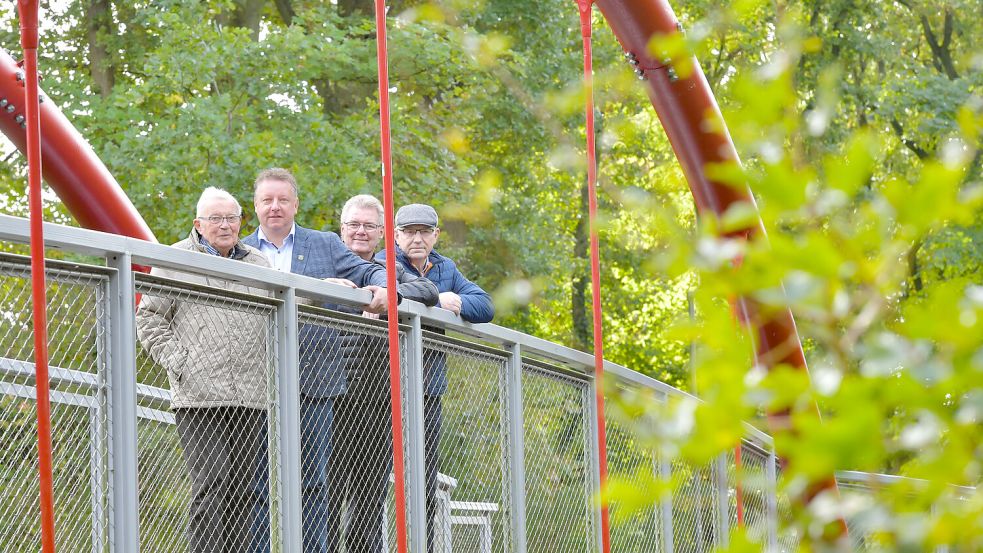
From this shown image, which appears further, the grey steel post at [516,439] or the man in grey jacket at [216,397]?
the grey steel post at [516,439]

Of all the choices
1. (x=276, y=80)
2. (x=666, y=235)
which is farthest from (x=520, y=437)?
(x=276, y=80)

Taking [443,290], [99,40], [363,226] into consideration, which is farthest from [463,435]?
[99,40]

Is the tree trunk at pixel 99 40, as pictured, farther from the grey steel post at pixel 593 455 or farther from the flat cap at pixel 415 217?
the flat cap at pixel 415 217

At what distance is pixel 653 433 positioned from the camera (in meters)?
1.11

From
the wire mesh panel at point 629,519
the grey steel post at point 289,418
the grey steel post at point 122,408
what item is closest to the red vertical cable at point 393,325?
the grey steel post at point 289,418

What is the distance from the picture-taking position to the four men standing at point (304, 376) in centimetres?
439

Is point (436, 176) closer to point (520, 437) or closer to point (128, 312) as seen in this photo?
point (520, 437)

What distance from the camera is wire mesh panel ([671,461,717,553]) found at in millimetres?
7743

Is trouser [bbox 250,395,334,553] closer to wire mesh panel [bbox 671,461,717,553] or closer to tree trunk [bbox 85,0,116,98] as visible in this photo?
wire mesh panel [bbox 671,461,717,553]

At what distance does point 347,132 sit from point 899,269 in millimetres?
14908

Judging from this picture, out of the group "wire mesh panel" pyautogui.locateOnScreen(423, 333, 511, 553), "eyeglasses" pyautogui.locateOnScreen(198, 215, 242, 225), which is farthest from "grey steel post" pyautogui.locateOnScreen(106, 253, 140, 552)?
"wire mesh panel" pyautogui.locateOnScreen(423, 333, 511, 553)

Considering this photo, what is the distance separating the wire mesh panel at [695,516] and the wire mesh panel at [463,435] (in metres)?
1.85

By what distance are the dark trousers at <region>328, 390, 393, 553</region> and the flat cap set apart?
2.77ft

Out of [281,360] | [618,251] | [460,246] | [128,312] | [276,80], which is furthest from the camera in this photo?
[618,251]
